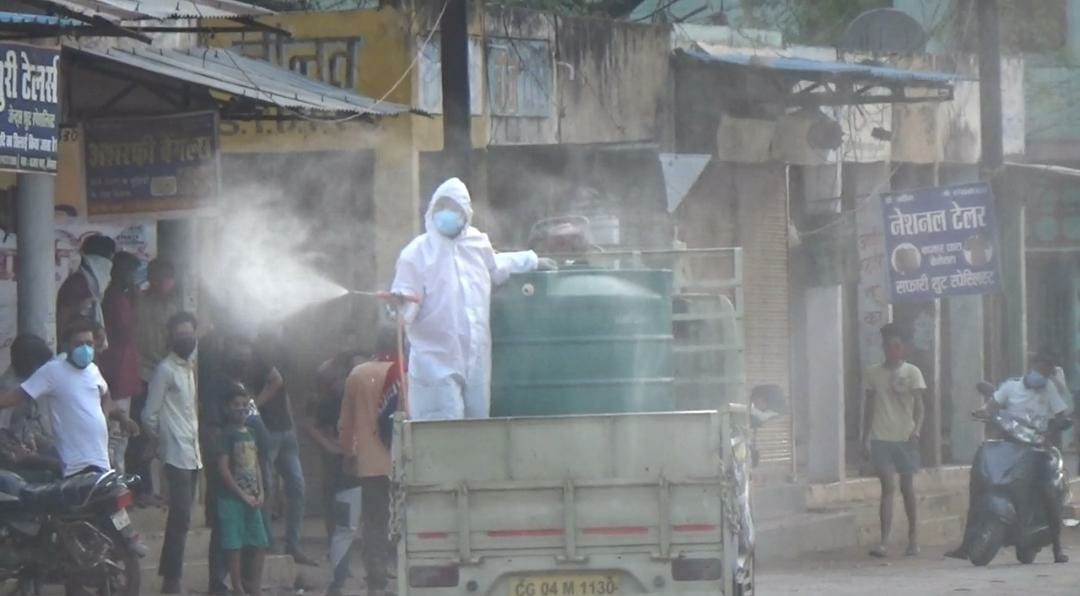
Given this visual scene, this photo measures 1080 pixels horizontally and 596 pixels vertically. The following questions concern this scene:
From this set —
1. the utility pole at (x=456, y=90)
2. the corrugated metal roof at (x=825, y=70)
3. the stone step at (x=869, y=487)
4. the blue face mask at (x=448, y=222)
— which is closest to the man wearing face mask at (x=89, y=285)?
the utility pole at (x=456, y=90)

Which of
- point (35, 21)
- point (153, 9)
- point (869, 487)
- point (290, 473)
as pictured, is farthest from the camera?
point (869, 487)

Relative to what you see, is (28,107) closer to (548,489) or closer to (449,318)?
(449,318)

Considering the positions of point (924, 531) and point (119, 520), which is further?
point (924, 531)

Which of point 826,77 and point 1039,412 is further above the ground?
point 826,77

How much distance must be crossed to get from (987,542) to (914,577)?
97 cm

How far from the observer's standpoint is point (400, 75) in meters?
15.3

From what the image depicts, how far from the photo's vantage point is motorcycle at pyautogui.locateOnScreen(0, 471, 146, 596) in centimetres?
1091

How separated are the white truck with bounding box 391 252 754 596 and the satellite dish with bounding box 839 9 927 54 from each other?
43.0 feet

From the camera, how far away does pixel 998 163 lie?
736 inches

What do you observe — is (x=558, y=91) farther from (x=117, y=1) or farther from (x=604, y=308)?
(x=604, y=308)

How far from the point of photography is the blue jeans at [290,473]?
1353 cm

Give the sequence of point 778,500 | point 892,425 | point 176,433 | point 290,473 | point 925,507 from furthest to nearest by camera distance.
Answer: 1. point 925,507
2. point 778,500
3. point 892,425
4. point 290,473
5. point 176,433

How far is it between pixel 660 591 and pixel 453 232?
75.4 inches

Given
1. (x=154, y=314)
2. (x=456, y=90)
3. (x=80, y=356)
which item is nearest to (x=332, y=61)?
(x=154, y=314)
